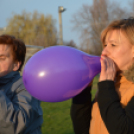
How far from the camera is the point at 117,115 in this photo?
4.46 feet

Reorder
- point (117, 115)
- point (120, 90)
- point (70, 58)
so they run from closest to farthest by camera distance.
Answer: point (117, 115), point (70, 58), point (120, 90)

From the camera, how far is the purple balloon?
4.64ft

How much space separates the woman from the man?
17.3 inches

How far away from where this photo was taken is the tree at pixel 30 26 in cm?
3303

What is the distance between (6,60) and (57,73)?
905 millimetres

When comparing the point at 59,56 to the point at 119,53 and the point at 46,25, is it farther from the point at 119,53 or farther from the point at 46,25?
the point at 46,25

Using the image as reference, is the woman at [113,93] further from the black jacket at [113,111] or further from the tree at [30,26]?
the tree at [30,26]

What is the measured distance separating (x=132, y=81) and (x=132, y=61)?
17cm

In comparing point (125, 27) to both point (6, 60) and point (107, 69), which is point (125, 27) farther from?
point (6, 60)

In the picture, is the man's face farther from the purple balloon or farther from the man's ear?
the purple balloon

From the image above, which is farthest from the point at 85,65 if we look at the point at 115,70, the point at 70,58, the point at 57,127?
the point at 57,127

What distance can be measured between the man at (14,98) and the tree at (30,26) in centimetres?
2990

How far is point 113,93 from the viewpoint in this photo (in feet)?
4.71

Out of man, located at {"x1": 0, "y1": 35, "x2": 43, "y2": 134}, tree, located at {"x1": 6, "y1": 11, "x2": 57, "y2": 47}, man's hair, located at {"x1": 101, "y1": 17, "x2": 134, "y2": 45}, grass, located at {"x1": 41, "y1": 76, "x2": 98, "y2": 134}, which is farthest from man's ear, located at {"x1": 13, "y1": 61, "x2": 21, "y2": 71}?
tree, located at {"x1": 6, "y1": 11, "x2": 57, "y2": 47}
